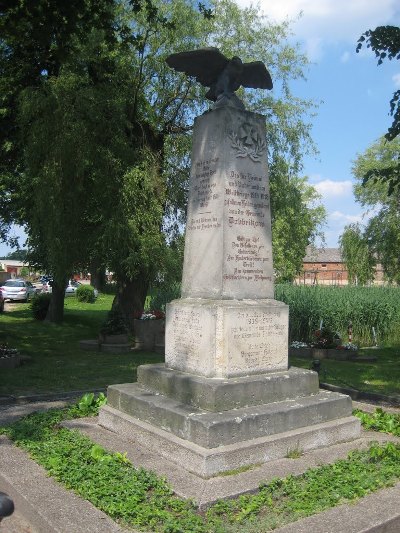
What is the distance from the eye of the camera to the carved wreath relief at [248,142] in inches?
229

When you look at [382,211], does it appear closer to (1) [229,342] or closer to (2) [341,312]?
(2) [341,312]

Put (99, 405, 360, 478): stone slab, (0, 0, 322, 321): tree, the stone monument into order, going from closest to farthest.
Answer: (99, 405, 360, 478): stone slab → the stone monument → (0, 0, 322, 321): tree

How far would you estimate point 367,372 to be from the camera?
12133 mm

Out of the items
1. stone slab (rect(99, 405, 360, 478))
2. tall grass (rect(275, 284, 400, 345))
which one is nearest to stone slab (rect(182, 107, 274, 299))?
stone slab (rect(99, 405, 360, 478))

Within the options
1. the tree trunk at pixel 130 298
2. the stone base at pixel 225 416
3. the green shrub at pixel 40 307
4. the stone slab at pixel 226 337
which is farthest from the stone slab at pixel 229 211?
the green shrub at pixel 40 307

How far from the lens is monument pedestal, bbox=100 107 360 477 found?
16.5 ft

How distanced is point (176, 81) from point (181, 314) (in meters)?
11.4

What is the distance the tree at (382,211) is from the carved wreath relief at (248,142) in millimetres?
31170

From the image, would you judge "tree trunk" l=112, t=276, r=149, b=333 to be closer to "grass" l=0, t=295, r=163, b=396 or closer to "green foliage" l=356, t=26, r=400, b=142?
"grass" l=0, t=295, r=163, b=396

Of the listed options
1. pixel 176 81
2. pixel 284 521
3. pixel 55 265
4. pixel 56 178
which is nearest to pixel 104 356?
pixel 55 265

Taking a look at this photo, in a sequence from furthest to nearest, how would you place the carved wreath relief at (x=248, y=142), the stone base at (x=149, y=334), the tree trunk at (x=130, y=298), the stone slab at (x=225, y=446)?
the tree trunk at (x=130, y=298) < the stone base at (x=149, y=334) < the carved wreath relief at (x=248, y=142) < the stone slab at (x=225, y=446)

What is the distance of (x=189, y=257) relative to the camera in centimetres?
608

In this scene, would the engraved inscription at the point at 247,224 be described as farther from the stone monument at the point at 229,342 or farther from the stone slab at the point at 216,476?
the stone slab at the point at 216,476

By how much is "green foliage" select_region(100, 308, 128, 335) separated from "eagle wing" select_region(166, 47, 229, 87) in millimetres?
10128
